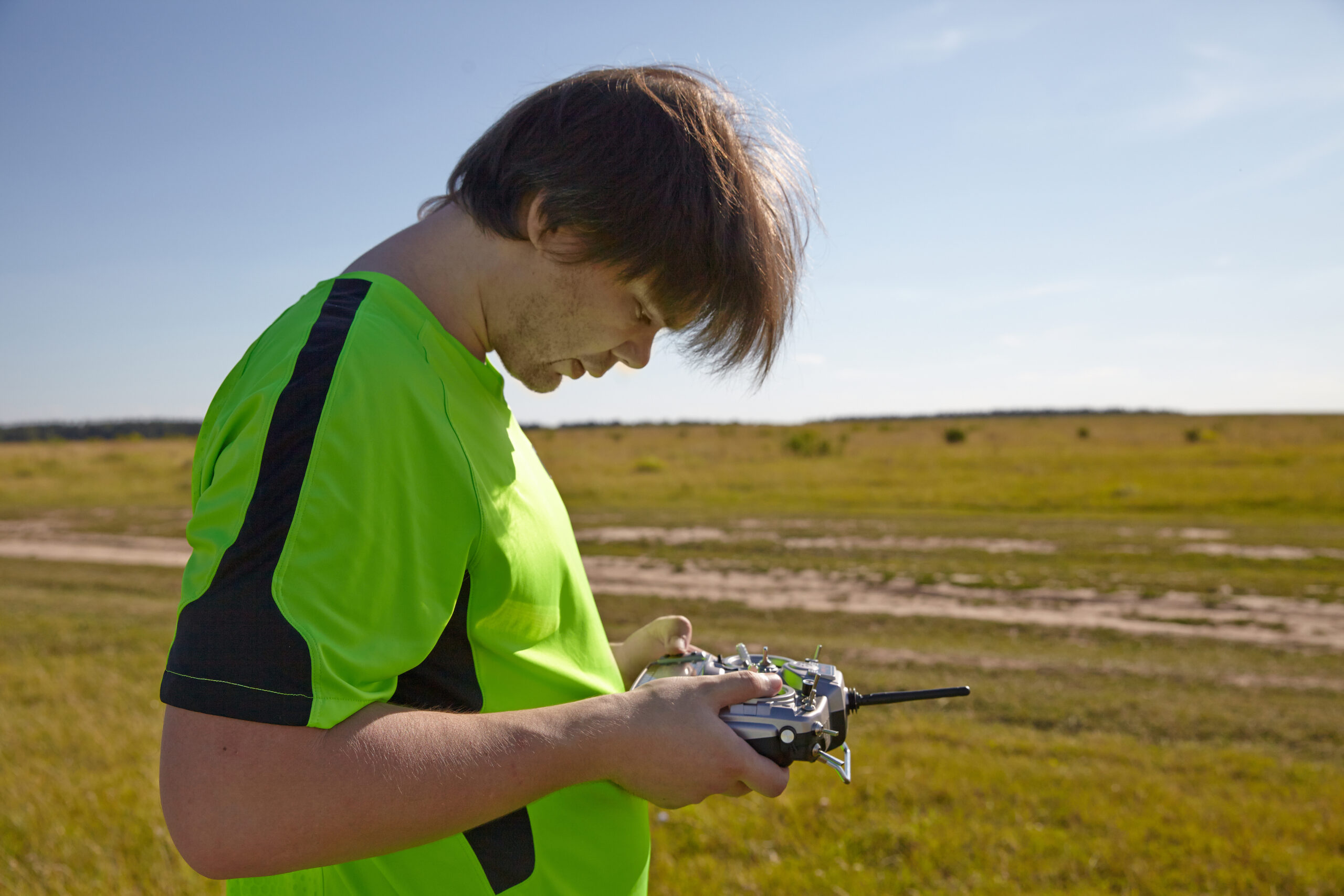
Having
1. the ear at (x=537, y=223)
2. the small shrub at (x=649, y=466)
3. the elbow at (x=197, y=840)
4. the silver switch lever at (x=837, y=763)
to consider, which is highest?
the ear at (x=537, y=223)

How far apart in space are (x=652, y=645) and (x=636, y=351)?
33.2 inches

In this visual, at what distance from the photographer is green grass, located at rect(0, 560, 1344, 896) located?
3.65 m

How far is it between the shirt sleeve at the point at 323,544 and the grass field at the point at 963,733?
307cm

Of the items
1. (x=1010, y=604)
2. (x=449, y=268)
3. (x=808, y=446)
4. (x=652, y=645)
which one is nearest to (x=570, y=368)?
(x=449, y=268)

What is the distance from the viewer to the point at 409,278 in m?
1.44

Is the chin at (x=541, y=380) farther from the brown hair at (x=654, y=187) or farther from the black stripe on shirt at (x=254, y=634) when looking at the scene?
the black stripe on shirt at (x=254, y=634)

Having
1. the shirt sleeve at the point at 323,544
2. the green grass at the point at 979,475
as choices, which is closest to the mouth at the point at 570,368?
the shirt sleeve at the point at 323,544

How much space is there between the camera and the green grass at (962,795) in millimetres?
3650

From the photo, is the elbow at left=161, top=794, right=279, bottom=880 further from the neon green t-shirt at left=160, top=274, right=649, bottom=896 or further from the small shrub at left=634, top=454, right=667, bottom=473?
the small shrub at left=634, top=454, right=667, bottom=473

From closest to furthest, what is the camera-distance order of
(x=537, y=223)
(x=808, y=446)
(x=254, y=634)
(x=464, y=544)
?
(x=254, y=634) → (x=464, y=544) → (x=537, y=223) → (x=808, y=446)

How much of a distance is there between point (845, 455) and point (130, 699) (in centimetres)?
4082

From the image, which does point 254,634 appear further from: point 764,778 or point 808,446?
point 808,446

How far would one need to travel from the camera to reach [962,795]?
449cm

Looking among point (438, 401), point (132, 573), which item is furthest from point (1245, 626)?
point (132, 573)
